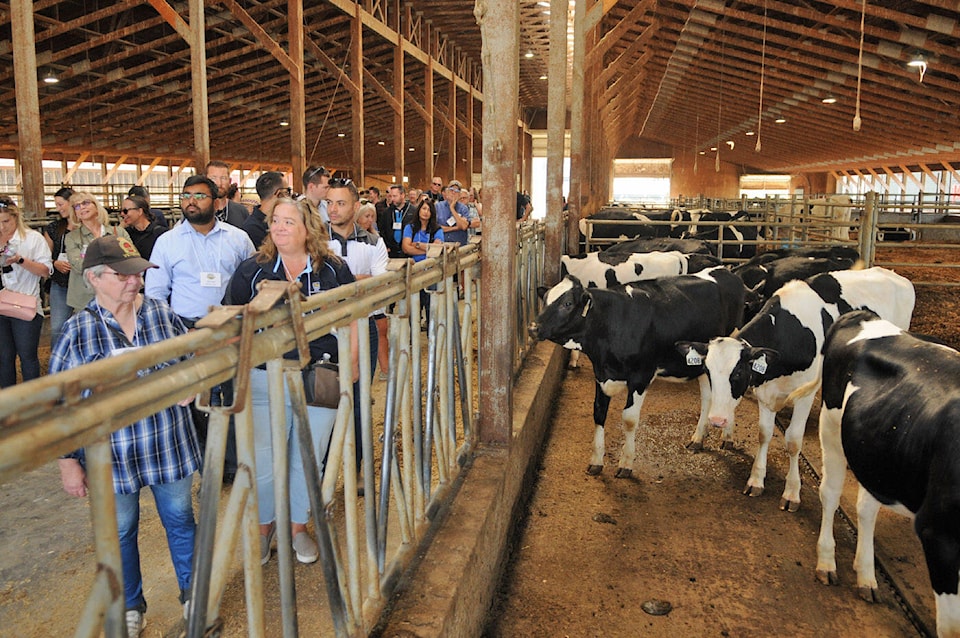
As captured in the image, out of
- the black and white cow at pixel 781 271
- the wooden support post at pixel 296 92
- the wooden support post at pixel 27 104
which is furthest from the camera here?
the wooden support post at pixel 296 92

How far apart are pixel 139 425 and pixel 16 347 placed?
374 centimetres

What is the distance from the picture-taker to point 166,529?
9.22 feet

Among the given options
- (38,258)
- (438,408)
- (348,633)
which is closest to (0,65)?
(38,258)

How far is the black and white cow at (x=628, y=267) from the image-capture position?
28.2 feet

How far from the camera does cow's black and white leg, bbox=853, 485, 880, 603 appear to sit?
389 centimetres

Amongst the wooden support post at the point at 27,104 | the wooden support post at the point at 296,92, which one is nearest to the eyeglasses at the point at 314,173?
the wooden support post at the point at 27,104

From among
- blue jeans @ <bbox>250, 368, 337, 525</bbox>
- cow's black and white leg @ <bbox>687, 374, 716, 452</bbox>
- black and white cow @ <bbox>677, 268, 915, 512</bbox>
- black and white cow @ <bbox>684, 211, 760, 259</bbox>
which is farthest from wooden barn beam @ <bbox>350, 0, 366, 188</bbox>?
blue jeans @ <bbox>250, 368, 337, 525</bbox>

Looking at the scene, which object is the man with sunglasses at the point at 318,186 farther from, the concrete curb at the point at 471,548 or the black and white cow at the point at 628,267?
the black and white cow at the point at 628,267

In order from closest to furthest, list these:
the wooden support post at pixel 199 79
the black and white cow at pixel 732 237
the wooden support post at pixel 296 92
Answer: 1. the wooden support post at pixel 199 79
2. the black and white cow at pixel 732 237
3. the wooden support post at pixel 296 92

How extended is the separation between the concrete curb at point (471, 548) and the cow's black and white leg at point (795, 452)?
5.67 feet

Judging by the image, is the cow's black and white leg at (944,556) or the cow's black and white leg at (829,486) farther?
the cow's black and white leg at (829,486)

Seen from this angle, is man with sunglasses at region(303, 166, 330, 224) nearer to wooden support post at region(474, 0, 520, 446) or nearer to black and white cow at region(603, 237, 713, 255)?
wooden support post at region(474, 0, 520, 446)

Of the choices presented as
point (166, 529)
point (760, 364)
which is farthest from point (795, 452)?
point (166, 529)

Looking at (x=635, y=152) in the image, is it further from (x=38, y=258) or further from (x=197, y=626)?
(x=197, y=626)
